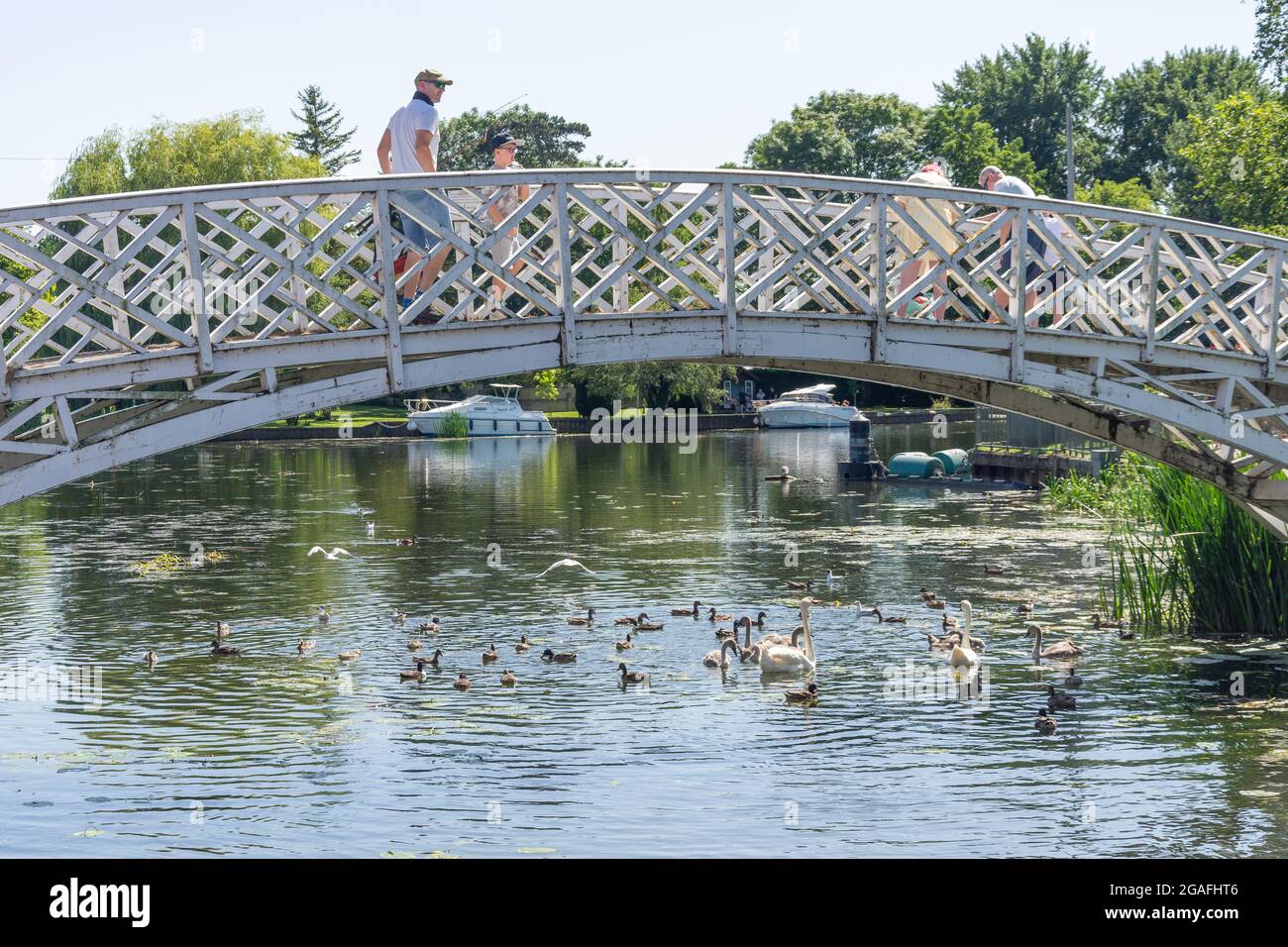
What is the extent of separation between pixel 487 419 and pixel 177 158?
1873 cm

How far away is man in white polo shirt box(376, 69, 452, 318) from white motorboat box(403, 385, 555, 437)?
65.4 metres

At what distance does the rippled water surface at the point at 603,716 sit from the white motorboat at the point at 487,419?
43929 millimetres

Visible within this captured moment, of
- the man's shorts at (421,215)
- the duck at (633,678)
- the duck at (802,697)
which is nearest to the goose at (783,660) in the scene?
the duck at (802,697)

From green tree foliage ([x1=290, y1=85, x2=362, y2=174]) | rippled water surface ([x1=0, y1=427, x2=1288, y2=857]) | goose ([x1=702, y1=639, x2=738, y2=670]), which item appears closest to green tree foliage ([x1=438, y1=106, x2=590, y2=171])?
green tree foliage ([x1=290, y1=85, x2=362, y2=174])

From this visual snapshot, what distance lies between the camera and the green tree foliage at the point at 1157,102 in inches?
4547

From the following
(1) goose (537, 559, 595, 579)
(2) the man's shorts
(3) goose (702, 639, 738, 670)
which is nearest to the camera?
(2) the man's shorts

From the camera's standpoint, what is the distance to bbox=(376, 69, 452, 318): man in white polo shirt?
57.1 feet

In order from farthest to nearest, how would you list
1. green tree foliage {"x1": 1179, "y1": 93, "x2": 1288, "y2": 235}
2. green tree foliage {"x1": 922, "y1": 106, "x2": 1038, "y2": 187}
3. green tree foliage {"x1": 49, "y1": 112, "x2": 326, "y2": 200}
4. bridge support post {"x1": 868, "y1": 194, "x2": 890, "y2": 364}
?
green tree foliage {"x1": 922, "y1": 106, "x2": 1038, "y2": 187}, green tree foliage {"x1": 49, "y1": 112, "x2": 326, "y2": 200}, green tree foliage {"x1": 1179, "y1": 93, "x2": 1288, "y2": 235}, bridge support post {"x1": 868, "y1": 194, "x2": 890, "y2": 364}

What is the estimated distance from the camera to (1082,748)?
745 inches

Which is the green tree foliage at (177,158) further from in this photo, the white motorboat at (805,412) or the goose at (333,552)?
the goose at (333,552)

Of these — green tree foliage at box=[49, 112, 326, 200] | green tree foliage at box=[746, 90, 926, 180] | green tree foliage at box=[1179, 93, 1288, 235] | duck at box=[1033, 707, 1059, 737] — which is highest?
green tree foliage at box=[746, 90, 926, 180]

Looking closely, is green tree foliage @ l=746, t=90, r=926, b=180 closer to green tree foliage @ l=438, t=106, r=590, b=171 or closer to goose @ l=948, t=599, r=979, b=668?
green tree foliage @ l=438, t=106, r=590, b=171

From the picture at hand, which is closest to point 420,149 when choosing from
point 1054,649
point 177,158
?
point 1054,649
